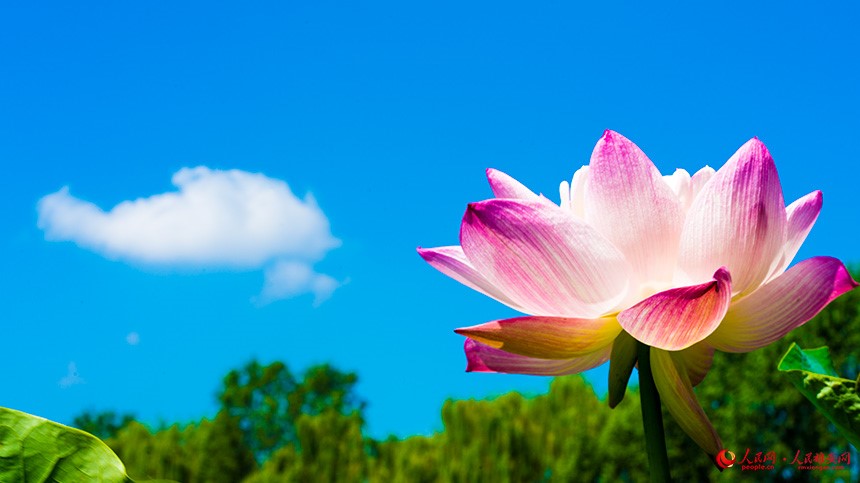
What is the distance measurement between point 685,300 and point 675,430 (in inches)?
158

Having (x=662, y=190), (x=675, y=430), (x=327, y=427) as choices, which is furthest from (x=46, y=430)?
(x=327, y=427)

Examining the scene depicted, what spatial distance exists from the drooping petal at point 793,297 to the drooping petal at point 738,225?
0.01m

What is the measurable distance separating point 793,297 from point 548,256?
0.18 metres

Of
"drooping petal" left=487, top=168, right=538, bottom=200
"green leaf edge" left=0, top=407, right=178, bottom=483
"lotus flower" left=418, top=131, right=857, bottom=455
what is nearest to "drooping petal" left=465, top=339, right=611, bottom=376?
"lotus flower" left=418, top=131, right=857, bottom=455

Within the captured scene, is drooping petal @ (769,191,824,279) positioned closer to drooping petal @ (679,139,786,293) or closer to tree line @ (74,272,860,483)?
drooping petal @ (679,139,786,293)

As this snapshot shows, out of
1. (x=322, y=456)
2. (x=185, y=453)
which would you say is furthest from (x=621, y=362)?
(x=185, y=453)

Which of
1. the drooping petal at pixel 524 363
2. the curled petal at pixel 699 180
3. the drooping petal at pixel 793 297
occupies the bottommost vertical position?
the drooping petal at pixel 524 363

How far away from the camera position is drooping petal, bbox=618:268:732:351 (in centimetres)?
52

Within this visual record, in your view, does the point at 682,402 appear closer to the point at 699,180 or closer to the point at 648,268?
the point at 648,268

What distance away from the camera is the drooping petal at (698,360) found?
64 cm

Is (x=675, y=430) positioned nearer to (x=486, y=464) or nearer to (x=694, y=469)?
(x=694, y=469)

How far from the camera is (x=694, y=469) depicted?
4289 millimetres

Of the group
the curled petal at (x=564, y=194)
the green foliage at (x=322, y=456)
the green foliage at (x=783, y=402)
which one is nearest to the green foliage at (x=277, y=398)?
the green foliage at (x=322, y=456)

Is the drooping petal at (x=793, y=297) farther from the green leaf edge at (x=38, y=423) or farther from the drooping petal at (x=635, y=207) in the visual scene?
the green leaf edge at (x=38, y=423)
